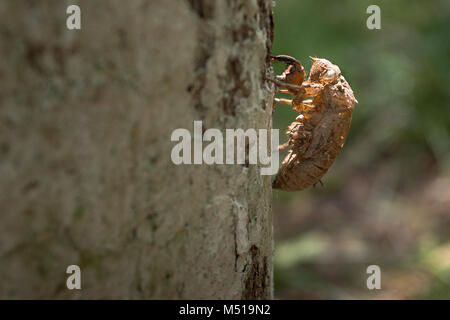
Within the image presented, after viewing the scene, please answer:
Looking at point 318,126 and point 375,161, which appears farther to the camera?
point 375,161

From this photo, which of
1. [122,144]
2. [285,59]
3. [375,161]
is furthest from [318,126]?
[375,161]

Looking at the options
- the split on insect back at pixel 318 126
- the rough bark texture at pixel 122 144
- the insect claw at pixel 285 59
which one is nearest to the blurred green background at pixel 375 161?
the split on insect back at pixel 318 126

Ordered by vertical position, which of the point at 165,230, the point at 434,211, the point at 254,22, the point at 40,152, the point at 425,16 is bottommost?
the point at 434,211

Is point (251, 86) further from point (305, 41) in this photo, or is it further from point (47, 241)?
point (305, 41)

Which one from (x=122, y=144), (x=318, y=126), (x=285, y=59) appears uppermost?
(x=285, y=59)

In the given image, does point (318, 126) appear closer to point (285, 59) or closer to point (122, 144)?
point (285, 59)

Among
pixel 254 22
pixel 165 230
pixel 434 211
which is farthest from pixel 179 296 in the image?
pixel 434 211

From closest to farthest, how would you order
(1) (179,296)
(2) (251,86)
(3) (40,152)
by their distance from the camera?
(3) (40,152)
(1) (179,296)
(2) (251,86)
